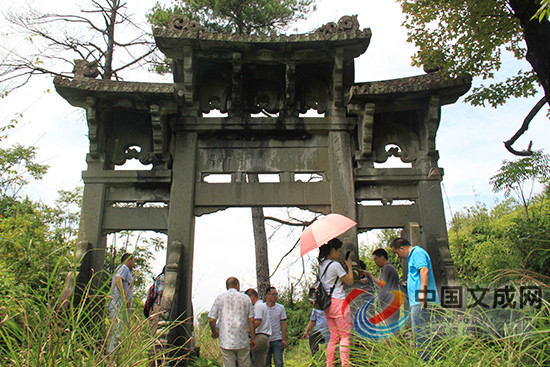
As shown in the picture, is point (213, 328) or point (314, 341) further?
point (314, 341)

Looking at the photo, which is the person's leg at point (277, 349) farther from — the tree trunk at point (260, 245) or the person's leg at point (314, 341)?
the tree trunk at point (260, 245)

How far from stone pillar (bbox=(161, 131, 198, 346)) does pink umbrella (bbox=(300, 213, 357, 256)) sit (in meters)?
1.84

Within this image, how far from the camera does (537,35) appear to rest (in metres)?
6.20

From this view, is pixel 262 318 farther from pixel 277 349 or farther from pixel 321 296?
pixel 321 296

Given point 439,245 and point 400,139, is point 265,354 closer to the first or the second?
point 439,245

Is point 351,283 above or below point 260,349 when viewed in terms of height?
above

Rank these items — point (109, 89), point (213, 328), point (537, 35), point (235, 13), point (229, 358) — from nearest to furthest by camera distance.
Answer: point (229, 358)
point (213, 328)
point (537, 35)
point (109, 89)
point (235, 13)

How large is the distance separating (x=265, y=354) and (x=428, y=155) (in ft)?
12.5

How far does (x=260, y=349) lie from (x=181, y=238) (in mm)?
1938

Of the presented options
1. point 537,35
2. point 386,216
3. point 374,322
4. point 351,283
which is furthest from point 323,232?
point 537,35

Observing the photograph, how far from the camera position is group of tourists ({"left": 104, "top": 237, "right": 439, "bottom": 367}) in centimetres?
466

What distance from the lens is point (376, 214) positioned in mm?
6695

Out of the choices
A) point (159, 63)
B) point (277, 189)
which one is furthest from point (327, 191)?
point (159, 63)

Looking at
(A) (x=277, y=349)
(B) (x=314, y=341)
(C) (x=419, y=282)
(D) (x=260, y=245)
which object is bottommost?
(A) (x=277, y=349)
